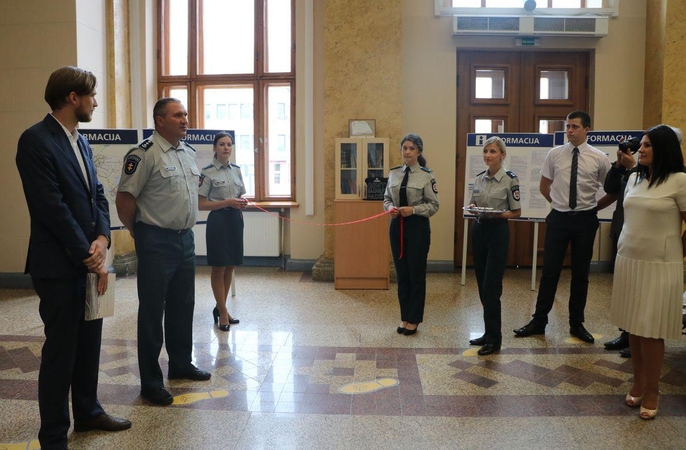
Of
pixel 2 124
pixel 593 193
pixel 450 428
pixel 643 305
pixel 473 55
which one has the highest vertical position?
pixel 473 55

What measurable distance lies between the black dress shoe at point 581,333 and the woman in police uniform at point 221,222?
278 cm

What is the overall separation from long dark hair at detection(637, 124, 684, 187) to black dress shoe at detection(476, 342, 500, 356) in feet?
5.42

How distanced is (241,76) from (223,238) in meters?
3.74

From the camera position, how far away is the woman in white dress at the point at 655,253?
2906 mm

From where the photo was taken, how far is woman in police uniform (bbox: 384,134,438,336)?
14.4 feet

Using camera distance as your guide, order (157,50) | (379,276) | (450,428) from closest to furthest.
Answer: (450,428)
(379,276)
(157,50)

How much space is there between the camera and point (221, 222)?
4.70 meters

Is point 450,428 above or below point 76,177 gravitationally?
below

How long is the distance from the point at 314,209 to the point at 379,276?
1.69 m

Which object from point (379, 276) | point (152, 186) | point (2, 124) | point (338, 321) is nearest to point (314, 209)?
point (379, 276)

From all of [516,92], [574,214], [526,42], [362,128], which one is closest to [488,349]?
[574,214]

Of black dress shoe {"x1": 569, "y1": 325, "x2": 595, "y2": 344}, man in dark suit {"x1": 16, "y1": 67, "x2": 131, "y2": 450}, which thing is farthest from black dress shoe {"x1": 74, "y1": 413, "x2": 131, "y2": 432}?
black dress shoe {"x1": 569, "y1": 325, "x2": 595, "y2": 344}

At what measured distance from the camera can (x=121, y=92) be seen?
716cm

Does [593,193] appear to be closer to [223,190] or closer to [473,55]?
[223,190]
